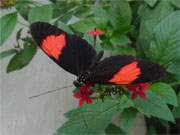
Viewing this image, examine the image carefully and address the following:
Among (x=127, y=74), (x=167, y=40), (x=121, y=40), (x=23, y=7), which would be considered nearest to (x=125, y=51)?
(x=121, y=40)

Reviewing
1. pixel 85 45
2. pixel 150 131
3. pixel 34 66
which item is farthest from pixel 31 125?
pixel 85 45

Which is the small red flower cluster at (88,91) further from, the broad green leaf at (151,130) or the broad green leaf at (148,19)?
the broad green leaf at (151,130)

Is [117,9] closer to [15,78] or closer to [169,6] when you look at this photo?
[169,6]

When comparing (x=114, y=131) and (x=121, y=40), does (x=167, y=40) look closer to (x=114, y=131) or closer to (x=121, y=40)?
(x=121, y=40)

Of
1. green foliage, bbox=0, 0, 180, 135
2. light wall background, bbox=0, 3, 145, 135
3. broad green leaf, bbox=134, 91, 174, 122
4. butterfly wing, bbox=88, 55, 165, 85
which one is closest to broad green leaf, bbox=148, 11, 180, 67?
green foliage, bbox=0, 0, 180, 135

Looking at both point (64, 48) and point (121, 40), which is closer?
point (64, 48)

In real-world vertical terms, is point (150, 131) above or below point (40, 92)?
below

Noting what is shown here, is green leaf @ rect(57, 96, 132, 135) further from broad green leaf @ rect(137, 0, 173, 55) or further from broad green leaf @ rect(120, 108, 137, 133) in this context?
broad green leaf @ rect(137, 0, 173, 55)
